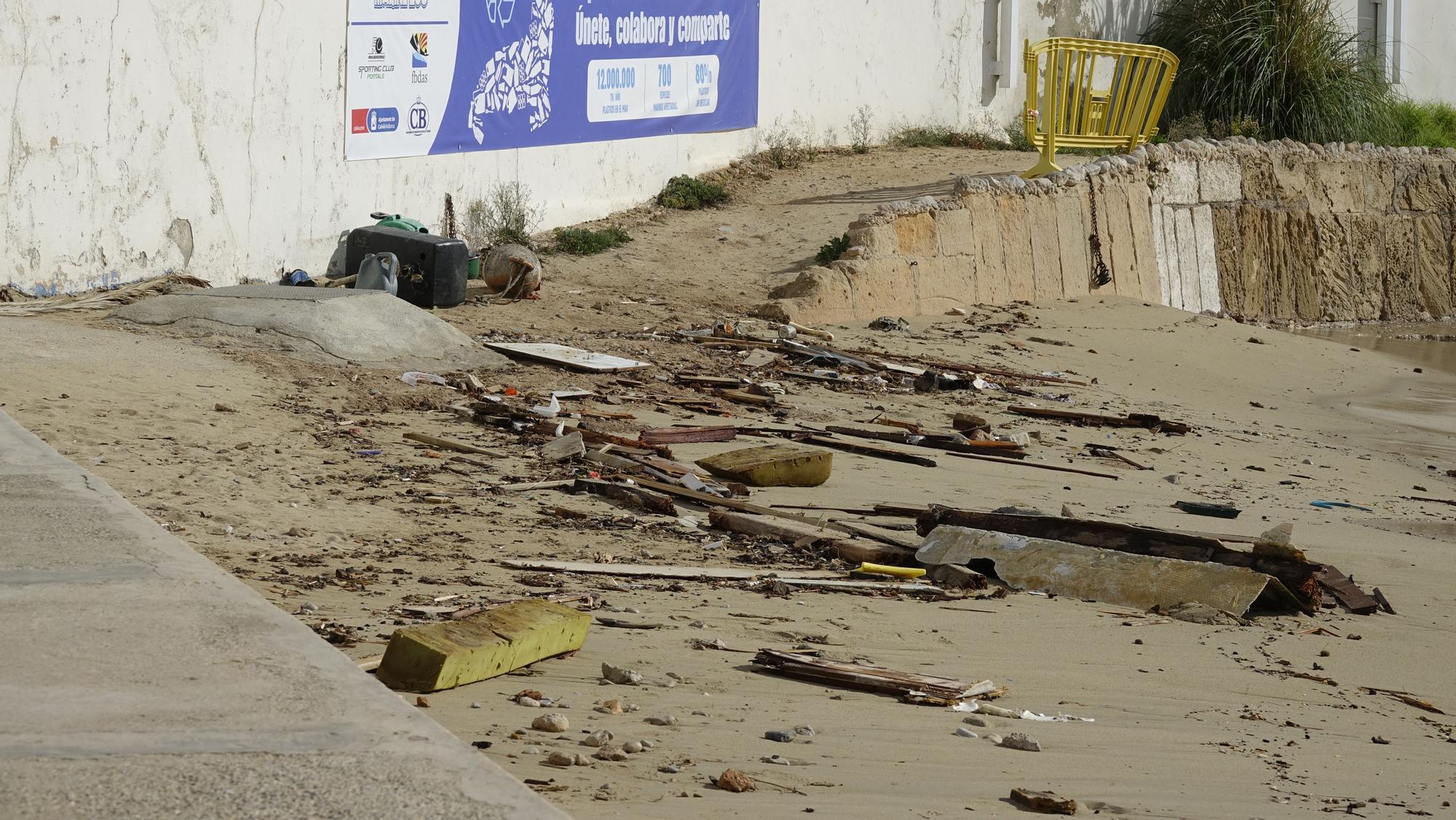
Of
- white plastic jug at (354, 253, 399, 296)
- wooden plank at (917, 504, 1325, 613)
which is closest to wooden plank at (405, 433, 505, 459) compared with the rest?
wooden plank at (917, 504, 1325, 613)

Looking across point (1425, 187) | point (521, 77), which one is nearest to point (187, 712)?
point (521, 77)

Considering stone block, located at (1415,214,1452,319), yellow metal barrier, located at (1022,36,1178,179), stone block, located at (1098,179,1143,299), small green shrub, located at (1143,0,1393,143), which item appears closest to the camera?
stone block, located at (1098,179,1143,299)

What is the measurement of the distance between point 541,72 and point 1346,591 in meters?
10.2

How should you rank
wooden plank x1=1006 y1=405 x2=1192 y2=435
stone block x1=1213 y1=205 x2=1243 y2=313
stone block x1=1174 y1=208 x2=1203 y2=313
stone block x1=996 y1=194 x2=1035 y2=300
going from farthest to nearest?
stone block x1=1213 y1=205 x2=1243 y2=313 → stone block x1=1174 y1=208 x2=1203 y2=313 → stone block x1=996 y1=194 x2=1035 y2=300 → wooden plank x1=1006 y1=405 x2=1192 y2=435

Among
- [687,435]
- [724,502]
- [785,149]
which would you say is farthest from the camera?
[785,149]

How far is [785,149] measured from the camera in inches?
704

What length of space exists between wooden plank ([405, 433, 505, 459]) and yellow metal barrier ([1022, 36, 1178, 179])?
1044cm

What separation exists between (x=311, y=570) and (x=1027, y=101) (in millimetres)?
13311

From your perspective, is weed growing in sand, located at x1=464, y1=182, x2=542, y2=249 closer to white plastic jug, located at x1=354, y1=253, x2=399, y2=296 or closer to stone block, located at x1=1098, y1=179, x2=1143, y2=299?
white plastic jug, located at x1=354, y1=253, x2=399, y2=296

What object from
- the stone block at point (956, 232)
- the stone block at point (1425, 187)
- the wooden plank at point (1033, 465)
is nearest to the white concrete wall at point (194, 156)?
the stone block at point (956, 232)

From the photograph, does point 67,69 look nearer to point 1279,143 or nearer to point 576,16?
point 576,16

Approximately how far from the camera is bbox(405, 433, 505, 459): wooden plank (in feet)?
24.2

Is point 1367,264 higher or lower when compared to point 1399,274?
higher

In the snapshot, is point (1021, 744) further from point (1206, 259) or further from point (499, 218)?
point (1206, 259)
